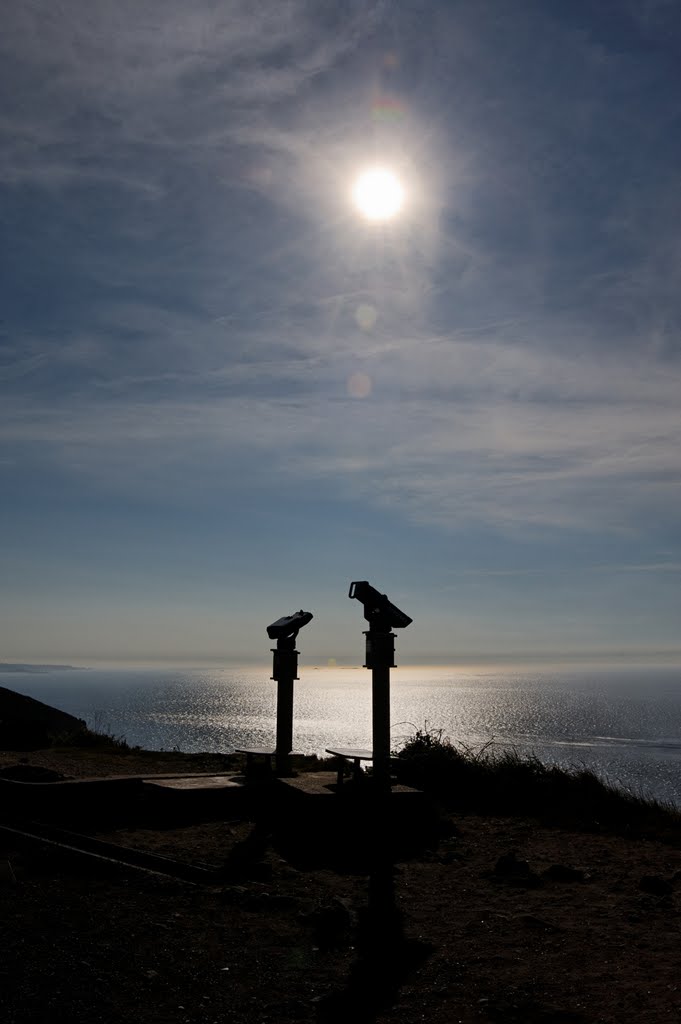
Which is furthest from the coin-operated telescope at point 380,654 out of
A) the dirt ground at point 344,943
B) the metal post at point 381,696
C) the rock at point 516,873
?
the rock at point 516,873

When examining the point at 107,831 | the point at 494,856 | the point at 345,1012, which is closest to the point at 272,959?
the point at 345,1012

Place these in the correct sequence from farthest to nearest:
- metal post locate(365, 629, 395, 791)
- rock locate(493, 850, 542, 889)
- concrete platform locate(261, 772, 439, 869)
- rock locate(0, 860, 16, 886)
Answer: metal post locate(365, 629, 395, 791)
concrete platform locate(261, 772, 439, 869)
rock locate(493, 850, 542, 889)
rock locate(0, 860, 16, 886)

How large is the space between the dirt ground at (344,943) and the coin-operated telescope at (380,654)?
4.55ft

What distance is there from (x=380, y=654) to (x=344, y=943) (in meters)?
4.41

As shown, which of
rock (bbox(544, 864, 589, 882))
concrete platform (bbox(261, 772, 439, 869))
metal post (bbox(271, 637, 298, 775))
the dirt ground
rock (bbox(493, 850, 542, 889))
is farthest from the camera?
metal post (bbox(271, 637, 298, 775))

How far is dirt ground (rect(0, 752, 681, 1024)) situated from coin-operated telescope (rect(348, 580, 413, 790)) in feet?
4.55

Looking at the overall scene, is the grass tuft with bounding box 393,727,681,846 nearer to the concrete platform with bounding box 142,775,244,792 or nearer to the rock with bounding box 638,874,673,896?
the rock with bounding box 638,874,673,896

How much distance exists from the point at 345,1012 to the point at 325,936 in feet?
4.48

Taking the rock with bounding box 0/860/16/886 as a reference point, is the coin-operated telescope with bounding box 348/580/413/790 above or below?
above

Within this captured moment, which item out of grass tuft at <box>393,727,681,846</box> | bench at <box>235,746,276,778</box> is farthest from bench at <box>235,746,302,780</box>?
grass tuft at <box>393,727,681,846</box>

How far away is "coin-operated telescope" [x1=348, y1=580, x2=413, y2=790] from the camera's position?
10031 mm

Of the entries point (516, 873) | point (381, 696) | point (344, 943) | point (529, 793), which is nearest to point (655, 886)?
point (516, 873)

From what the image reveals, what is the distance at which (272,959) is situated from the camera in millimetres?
5816

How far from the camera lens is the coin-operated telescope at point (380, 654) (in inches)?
395
